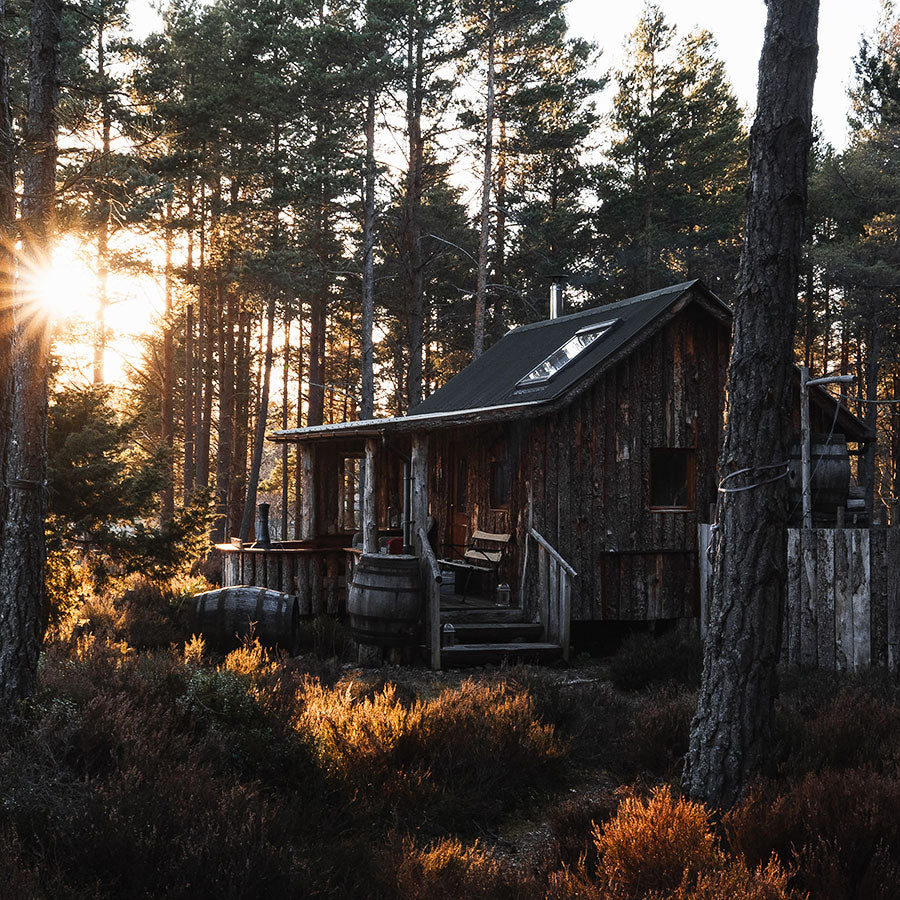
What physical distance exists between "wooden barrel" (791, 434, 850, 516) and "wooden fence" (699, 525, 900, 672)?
402 centimetres

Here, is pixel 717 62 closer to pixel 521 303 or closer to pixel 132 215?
pixel 521 303

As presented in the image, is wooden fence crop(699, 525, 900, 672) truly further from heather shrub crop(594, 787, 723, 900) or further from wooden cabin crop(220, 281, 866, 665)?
heather shrub crop(594, 787, 723, 900)

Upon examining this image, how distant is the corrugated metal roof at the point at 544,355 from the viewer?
1350cm

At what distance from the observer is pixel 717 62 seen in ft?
100

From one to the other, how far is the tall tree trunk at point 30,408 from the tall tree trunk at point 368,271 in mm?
16963

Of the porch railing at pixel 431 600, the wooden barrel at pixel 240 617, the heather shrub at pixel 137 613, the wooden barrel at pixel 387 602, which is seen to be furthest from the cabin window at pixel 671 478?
the heather shrub at pixel 137 613

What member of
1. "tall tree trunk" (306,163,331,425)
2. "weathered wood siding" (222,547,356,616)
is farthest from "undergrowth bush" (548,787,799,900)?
"tall tree trunk" (306,163,331,425)

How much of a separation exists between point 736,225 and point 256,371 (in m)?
18.6

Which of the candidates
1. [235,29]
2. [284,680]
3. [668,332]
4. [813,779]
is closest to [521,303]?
[235,29]

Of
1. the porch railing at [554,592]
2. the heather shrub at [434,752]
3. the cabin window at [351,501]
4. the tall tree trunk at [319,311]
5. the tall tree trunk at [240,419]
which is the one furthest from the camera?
the tall tree trunk at [240,419]

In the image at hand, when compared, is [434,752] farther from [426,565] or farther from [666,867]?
[426,565]

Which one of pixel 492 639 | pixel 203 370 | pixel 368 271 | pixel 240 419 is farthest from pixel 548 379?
pixel 240 419

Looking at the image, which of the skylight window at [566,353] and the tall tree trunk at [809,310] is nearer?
the skylight window at [566,353]

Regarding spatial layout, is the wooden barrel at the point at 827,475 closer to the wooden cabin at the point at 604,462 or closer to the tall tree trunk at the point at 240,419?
the wooden cabin at the point at 604,462
